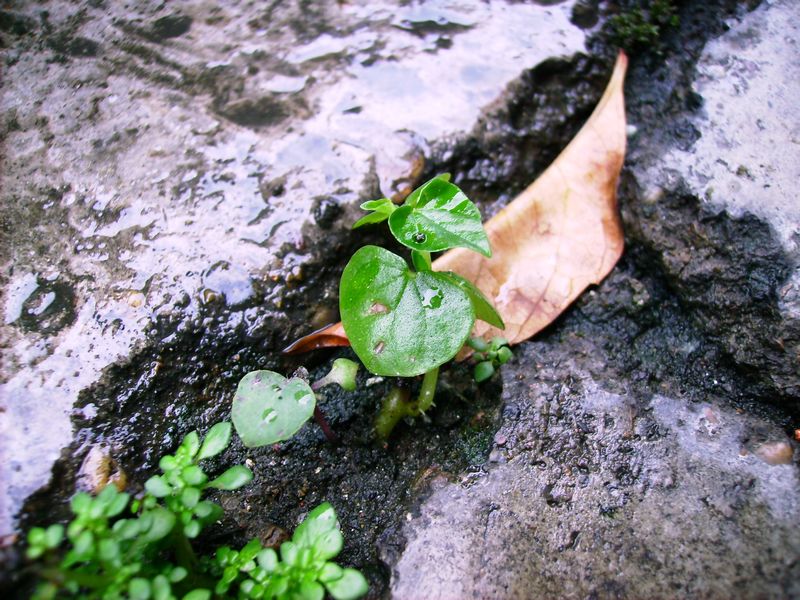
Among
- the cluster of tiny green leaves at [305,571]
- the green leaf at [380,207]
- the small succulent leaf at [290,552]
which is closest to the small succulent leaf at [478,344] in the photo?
the green leaf at [380,207]

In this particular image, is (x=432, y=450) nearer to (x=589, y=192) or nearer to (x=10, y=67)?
(x=589, y=192)

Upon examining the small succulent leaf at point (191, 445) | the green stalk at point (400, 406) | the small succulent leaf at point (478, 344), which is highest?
the small succulent leaf at point (191, 445)

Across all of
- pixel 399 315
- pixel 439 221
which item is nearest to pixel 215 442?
pixel 399 315

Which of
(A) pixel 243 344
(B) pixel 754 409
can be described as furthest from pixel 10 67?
(B) pixel 754 409

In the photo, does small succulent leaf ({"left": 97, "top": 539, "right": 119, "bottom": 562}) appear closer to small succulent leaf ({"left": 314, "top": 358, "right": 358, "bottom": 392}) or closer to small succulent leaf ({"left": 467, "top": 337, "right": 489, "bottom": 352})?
small succulent leaf ({"left": 314, "top": 358, "right": 358, "bottom": 392})

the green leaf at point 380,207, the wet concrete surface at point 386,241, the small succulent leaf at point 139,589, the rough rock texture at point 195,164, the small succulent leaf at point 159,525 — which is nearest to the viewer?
the small succulent leaf at point 139,589

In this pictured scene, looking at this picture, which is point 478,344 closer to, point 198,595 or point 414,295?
point 414,295

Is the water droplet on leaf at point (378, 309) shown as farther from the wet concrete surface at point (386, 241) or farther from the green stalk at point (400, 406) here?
the wet concrete surface at point (386, 241)
